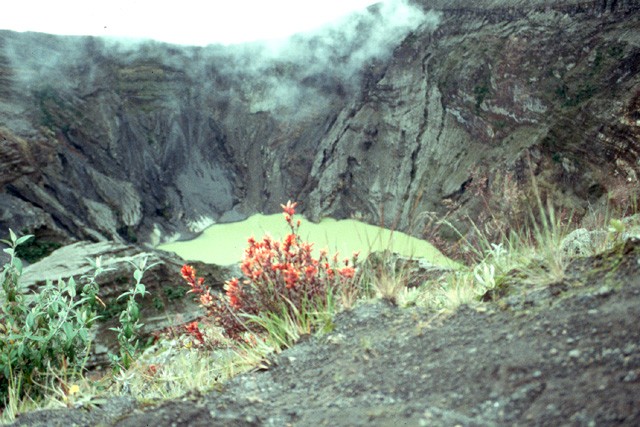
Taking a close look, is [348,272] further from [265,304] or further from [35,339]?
[35,339]

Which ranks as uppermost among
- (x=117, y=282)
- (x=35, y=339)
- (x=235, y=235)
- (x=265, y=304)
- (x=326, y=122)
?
(x=326, y=122)

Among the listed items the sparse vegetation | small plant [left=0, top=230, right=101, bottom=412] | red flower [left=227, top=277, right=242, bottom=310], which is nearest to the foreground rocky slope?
the sparse vegetation

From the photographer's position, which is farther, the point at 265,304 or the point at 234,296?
the point at 234,296

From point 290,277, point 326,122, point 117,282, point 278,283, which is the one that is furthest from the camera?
point 326,122

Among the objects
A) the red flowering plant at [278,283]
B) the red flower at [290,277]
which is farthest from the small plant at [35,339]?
the red flower at [290,277]

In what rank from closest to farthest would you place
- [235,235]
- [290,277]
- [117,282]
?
[290,277] → [117,282] → [235,235]

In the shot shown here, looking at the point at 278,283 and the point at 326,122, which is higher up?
the point at 326,122

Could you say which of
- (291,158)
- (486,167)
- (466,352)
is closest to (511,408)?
(466,352)

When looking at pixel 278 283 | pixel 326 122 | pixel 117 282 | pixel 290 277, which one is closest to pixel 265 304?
pixel 278 283

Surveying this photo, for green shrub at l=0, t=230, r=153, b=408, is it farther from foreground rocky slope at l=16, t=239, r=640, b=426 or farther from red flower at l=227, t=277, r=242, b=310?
foreground rocky slope at l=16, t=239, r=640, b=426
